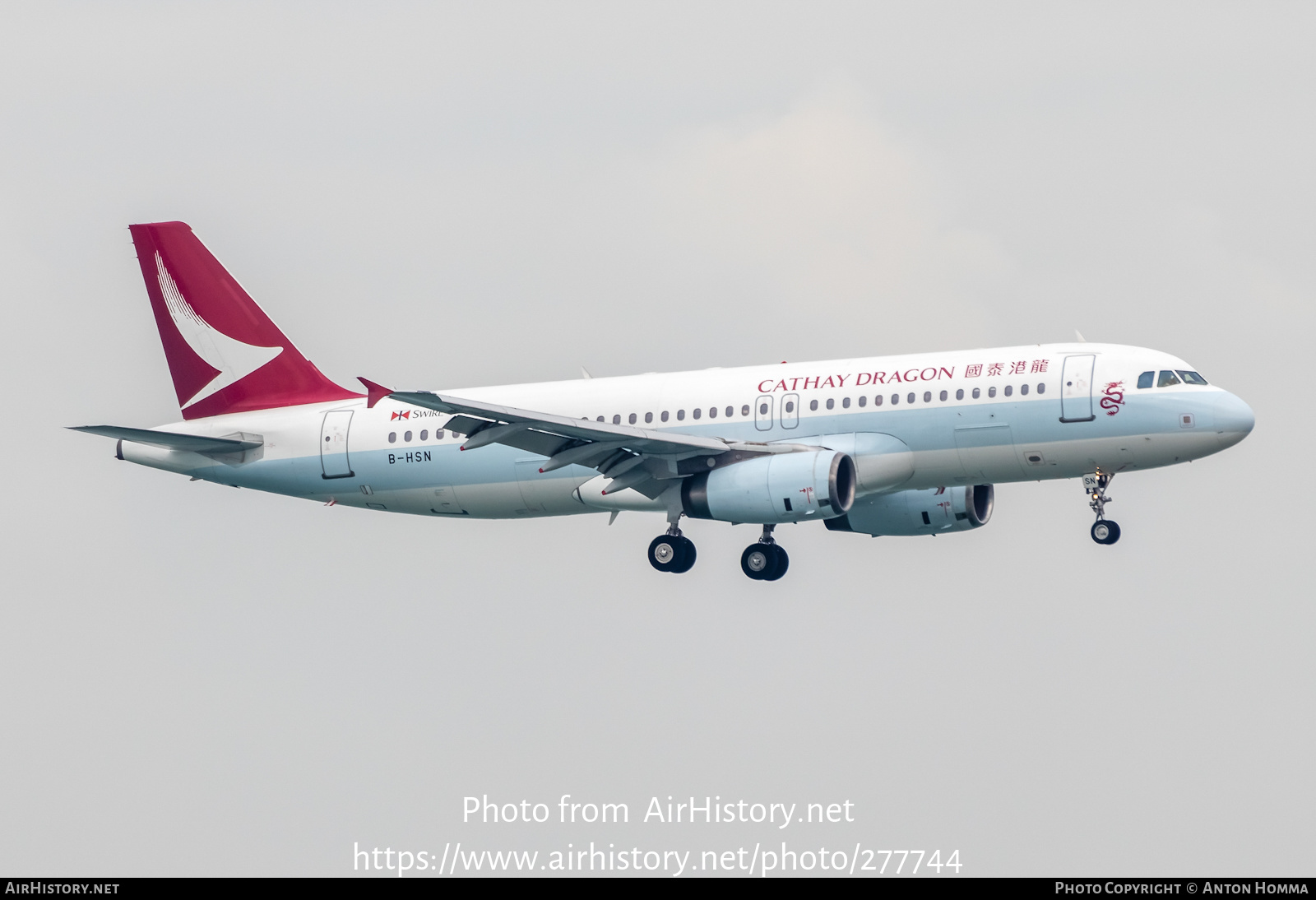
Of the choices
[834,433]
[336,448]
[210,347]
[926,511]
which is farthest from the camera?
[210,347]

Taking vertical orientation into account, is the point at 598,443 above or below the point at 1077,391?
below

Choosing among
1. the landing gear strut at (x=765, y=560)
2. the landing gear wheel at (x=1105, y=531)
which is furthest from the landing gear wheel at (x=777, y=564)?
the landing gear wheel at (x=1105, y=531)

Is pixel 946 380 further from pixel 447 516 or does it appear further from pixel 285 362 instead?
pixel 285 362

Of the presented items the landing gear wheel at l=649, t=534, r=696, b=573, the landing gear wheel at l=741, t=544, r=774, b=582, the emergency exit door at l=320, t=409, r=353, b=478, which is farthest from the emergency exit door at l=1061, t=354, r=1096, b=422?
the emergency exit door at l=320, t=409, r=353, b=478

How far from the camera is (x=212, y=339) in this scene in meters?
60.7

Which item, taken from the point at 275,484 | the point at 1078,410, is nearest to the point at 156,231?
the point at 275,484

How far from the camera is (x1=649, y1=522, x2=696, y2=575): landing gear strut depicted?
5441 cm

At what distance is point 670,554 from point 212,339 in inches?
654

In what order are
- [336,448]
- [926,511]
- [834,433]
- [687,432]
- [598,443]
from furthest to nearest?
[336,448], [926,511], [687,432], [834,433], [598,443]

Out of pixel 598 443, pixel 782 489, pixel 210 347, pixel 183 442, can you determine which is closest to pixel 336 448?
pixel 183 442

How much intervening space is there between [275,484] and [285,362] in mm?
3945

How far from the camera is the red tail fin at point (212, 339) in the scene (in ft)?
197

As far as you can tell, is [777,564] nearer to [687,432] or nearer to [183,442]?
[687,432]

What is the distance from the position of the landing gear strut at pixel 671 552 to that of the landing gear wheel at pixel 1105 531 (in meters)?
11.0
